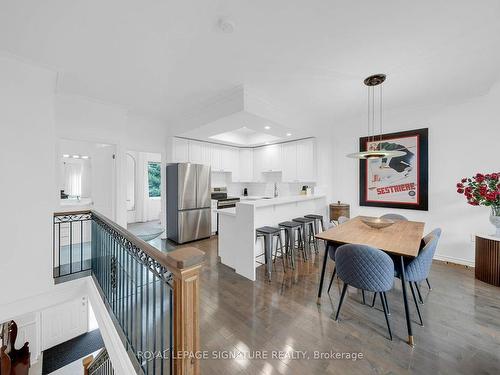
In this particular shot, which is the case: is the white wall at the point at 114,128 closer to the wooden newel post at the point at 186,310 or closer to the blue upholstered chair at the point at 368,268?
the wooden newel post at the point at 186,310

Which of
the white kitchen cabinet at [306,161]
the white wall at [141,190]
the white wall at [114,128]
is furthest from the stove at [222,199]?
the white wall at [141,190]

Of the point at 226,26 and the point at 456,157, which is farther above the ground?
the point at 226,26

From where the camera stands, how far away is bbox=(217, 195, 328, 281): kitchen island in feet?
10.0

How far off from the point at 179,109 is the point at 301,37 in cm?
264

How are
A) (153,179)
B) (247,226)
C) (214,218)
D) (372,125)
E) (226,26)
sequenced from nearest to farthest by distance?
1. (226,26)
2. (247,226)
3. (372,125)
4. (214,218)
5. (153,179)

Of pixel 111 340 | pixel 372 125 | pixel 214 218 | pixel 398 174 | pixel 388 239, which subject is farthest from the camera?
pixel 214 218

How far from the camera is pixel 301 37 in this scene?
78.3 inches

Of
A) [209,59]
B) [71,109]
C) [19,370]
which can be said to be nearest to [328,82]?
[209,59]

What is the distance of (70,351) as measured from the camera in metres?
3.66

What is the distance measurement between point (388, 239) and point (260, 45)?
2.46 meters

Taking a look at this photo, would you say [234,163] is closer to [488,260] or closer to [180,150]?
[180,150]

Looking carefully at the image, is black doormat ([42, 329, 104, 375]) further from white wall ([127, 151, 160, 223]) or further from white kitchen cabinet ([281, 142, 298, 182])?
white kitchen cabinet ([281, 142, 298, 182])

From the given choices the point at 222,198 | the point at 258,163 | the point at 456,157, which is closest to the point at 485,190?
the point at 456,157


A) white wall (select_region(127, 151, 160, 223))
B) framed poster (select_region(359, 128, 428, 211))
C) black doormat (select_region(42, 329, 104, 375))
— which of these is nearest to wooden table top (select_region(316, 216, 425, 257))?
framed poster (select_region(359, 128, 428, 211))
